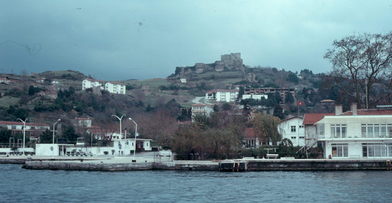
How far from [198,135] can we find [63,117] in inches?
2730

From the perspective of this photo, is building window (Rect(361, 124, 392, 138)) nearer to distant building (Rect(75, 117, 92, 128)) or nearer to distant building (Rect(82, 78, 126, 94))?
A: distant building (Rect(75, 117, 92, 128))

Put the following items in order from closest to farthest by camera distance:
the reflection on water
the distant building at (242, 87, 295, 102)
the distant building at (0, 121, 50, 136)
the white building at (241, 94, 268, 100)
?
1. the reflection on water
2. the distant building at (0, 121, 50, 136)
3. the white building at (241, 94, 268, 100)
4. the distant building at (242, 87, 295, 102)

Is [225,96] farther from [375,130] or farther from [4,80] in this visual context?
[375,130]

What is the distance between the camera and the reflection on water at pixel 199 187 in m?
33.2

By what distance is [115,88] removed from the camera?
186000 mm

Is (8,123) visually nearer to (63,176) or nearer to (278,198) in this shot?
(63,176)

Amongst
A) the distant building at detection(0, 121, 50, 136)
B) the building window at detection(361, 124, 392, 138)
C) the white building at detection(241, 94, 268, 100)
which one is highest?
the white building at detection(241, 94, 268, 100)

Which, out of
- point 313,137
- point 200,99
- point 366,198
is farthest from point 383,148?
point 200,99

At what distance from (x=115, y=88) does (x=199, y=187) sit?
15034 centimetres

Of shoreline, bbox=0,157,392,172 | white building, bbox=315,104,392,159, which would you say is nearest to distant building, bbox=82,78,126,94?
shoreline, bbox=0,157,392,172

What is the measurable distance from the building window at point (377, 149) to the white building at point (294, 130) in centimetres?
2284

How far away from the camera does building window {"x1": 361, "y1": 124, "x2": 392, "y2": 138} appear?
54406 millimetres

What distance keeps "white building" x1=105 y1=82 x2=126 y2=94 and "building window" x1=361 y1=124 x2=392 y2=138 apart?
5276 inches

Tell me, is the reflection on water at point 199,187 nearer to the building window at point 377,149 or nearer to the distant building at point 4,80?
the building window at point 377,149
